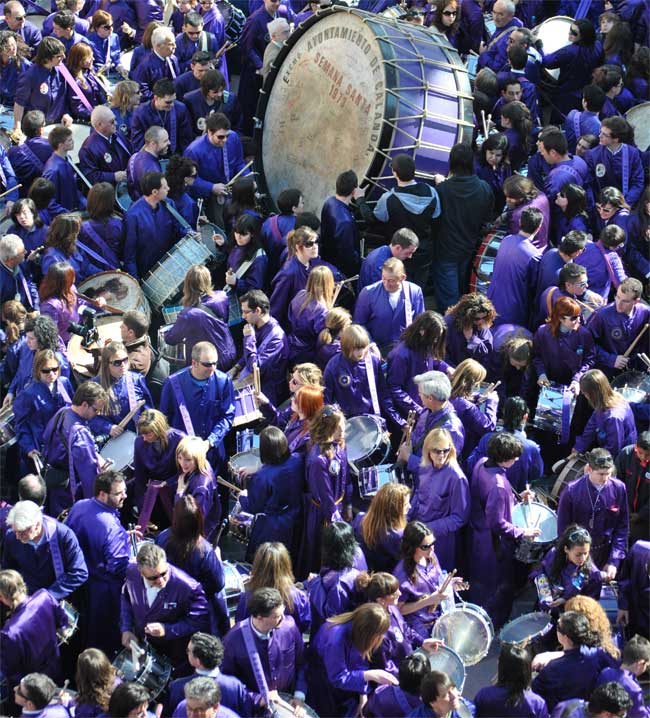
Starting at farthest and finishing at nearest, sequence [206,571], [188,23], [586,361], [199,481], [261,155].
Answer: [188,23]
[261,155]
[586,361]
[199,481]
[206,571]

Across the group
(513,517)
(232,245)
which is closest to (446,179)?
(232,245)

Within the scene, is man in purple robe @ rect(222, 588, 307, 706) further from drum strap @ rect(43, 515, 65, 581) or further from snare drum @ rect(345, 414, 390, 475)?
snare drum @ rect(345, 414, 390, 475)

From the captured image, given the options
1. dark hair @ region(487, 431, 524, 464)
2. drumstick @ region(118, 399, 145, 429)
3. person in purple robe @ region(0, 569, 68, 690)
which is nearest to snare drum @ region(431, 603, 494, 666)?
dark hair @ region(487, 431, 524, 464)

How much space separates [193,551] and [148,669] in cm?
75

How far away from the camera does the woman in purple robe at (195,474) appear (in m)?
10.5

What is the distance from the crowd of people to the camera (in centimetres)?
935

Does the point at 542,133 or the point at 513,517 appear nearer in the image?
the point at 513,517

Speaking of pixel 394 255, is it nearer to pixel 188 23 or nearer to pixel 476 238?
pixel 476 238

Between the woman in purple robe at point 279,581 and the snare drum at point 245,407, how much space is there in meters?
2.34

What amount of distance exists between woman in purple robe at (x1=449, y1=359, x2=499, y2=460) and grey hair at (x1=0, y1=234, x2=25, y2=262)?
11.3 ft

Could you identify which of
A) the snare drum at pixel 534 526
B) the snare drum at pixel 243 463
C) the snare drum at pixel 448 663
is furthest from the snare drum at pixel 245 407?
the snare drum at pixel 448 663

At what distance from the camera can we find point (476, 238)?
13.5m

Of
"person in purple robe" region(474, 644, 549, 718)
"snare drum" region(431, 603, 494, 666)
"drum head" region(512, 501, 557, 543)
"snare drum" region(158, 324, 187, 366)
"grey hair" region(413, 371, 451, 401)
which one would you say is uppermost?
"grey hair" region(413, 371, 451, 401)

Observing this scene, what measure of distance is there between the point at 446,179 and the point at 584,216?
1.12 m
